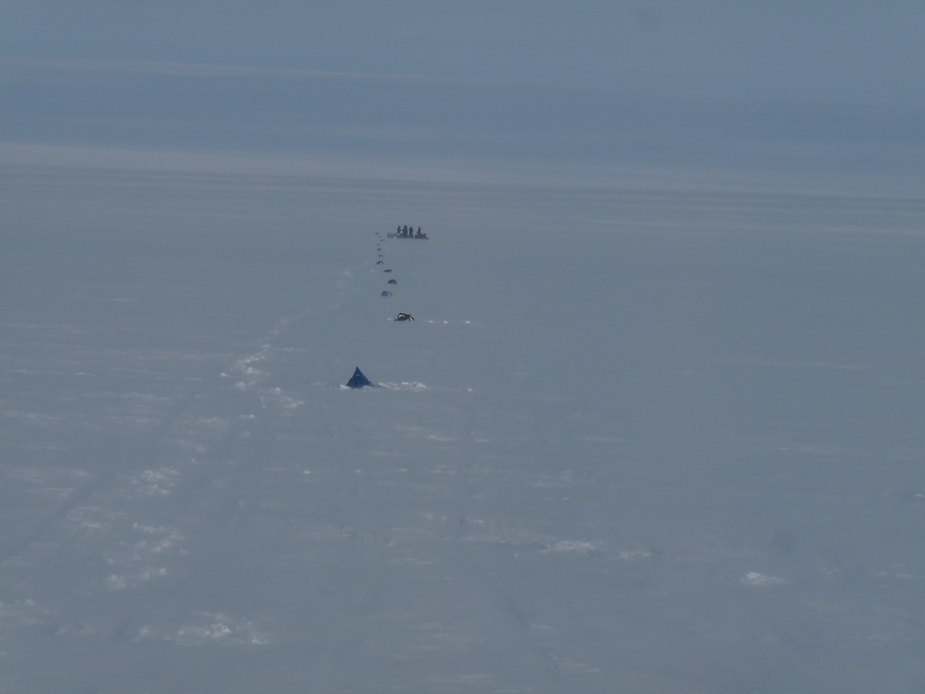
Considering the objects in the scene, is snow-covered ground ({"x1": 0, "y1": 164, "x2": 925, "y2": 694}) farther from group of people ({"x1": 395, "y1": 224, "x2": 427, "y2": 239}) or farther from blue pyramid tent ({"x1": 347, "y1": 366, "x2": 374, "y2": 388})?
group of people ({"x1": 395, "y1": 224, "x2": 427, "y2": 239})

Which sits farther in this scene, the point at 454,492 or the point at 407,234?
the point at 407,234

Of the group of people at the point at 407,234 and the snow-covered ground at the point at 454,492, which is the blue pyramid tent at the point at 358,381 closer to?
the snow-covered ground at the point at 454,492

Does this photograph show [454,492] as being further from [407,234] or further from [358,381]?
[407,234]

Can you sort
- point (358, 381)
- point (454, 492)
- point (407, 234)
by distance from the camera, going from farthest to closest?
point (407, 234), point (358, 381), point (454, 492)

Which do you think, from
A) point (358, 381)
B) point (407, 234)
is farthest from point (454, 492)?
point (407, 234)

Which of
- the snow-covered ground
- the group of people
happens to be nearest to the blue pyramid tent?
the snow-covered ground

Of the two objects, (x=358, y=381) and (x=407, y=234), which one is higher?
(x=407, y=234)

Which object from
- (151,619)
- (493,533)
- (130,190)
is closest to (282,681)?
(151,619)

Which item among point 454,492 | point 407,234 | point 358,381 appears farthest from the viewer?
point 407,234
